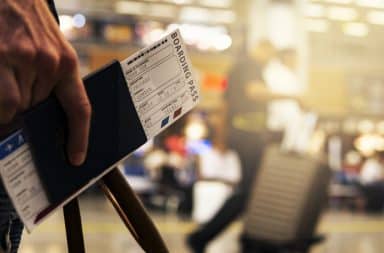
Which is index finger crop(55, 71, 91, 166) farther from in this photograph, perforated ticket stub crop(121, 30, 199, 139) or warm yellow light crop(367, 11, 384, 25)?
warm yellow light crop(367, 11, 384, 25)

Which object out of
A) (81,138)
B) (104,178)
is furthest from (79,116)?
(104,178)

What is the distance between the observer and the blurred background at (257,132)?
14.8 feet

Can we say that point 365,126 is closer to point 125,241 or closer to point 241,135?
point 125,241

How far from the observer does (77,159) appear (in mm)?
835

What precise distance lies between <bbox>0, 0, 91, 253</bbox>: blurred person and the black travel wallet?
0.01 meters

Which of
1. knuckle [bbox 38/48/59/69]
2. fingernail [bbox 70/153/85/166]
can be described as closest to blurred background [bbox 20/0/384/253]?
fingernail [bbox 70/153/85/166]

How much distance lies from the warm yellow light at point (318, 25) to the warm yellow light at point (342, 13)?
0.76ft

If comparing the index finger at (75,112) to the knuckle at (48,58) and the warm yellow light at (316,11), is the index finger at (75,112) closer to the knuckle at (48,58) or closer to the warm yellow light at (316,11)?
the knuckle at (48,58)

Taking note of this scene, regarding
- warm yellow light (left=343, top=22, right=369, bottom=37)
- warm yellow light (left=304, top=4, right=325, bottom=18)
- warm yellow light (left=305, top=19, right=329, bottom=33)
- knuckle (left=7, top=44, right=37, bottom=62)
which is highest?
knuckle (left=7, top=44, right=37, bottom=62)

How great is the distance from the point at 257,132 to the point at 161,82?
13.3 ft

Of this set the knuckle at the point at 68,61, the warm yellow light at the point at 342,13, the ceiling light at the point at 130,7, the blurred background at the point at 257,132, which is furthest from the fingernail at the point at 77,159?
the warm yellow light at the point at 342,13

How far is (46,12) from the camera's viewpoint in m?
0.80

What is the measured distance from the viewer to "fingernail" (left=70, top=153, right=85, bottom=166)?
0.83 metres

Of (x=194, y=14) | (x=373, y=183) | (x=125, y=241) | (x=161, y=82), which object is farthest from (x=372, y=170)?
(x=161, y=82)
